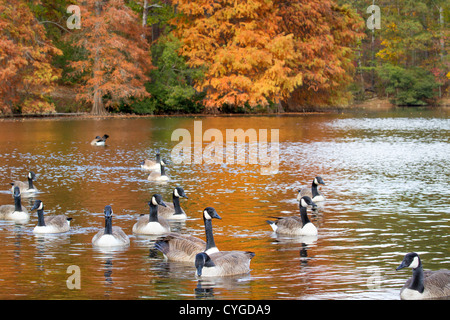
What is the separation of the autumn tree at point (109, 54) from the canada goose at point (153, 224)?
36.4m

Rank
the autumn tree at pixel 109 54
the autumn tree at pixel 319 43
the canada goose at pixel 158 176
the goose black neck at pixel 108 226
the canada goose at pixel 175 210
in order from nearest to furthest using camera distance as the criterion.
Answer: the goose black neck at pixel 108 226 < the canada goose at pixel 175 210 < the canada goose at pixel 158 176 < the autumn tree at pixel 109 54 < the autumn tree at pixel 319 43

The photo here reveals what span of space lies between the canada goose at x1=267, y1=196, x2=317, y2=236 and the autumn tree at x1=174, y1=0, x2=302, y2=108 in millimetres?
39154

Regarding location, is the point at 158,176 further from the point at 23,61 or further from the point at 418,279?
the point at 23,61

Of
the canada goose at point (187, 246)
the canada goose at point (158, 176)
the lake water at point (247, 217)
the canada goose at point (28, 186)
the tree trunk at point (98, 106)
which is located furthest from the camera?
the tree trunk at point (98, 106)

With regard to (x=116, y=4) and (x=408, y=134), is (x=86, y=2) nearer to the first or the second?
(x=116, y=4)

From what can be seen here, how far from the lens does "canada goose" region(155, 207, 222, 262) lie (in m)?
11.0

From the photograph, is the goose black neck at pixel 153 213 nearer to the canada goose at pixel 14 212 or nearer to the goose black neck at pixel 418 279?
the canada goose at pixel 14 212

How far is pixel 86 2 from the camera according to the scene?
5147 cm

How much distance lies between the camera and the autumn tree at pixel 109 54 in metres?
48.9

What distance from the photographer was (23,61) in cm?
4684

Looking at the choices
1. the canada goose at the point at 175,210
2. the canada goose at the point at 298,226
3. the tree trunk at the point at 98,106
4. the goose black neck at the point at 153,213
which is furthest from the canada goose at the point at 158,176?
the tree trunk at the point at 98,106

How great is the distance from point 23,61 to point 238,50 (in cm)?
1565

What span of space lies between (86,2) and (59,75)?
578cm

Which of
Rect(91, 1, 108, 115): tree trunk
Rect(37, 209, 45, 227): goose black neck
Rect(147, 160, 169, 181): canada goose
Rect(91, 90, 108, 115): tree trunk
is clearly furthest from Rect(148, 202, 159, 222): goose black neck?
Rect(91, 90, 108, 115): tree trunk
